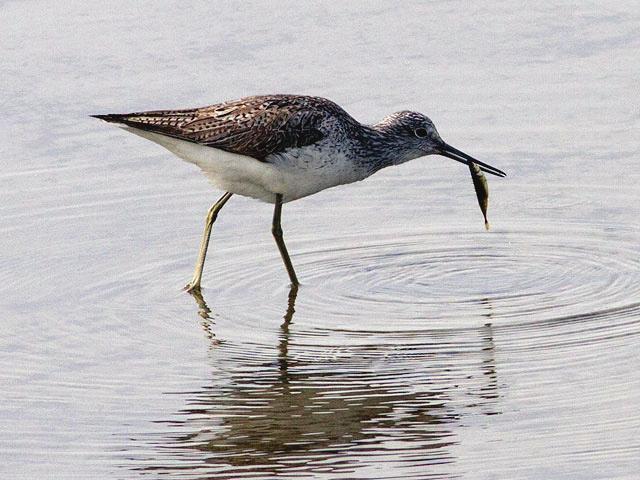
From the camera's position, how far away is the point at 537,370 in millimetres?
8367

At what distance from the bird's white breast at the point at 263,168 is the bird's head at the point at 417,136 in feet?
2.41

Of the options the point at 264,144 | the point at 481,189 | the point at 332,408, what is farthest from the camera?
the point at 481,189

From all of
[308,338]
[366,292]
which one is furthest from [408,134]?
[308,338]

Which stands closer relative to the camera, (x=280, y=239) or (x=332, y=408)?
(x=332, y=408)

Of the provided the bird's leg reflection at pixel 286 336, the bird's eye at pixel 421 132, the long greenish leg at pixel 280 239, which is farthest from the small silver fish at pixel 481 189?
the bird's leg reflection at pixel 286 336

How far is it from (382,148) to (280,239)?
1.16m

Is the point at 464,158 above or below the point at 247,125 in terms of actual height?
below

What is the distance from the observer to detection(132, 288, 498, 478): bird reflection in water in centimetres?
732

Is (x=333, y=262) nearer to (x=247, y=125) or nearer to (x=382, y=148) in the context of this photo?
(x=382, y=148)

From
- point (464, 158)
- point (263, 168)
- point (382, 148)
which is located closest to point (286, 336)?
point (263, 168)

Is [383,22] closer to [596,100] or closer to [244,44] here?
[244,44]

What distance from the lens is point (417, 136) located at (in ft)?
37.2

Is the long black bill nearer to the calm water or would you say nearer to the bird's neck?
the bird's neck

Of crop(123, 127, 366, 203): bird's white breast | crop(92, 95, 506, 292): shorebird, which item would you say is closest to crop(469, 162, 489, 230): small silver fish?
crop(92, 95, 506, 292): shorebird
